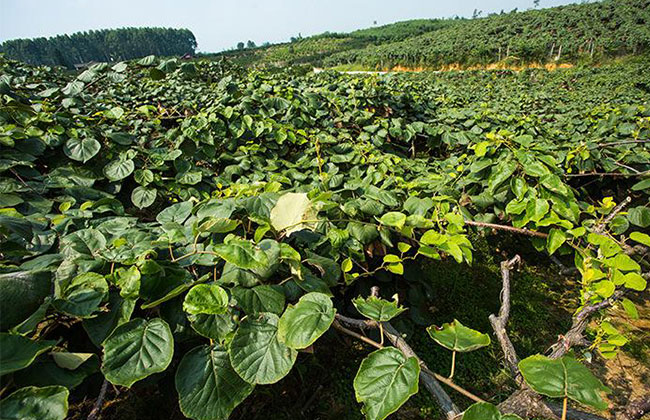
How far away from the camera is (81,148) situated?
6.23 feet

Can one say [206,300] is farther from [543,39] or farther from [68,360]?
[543,39]

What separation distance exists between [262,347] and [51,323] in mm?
572

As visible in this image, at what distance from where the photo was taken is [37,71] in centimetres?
421

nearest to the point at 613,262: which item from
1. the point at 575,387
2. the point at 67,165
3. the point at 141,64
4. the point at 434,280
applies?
the point at 575,387

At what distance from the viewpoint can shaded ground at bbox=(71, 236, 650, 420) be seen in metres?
1.48

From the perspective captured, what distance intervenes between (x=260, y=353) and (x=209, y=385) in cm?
13

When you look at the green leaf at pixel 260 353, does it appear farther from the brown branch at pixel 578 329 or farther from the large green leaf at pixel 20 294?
the brown branch at pixel 578 329

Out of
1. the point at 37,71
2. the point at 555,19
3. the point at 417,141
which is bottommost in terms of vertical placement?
the point at 417,141

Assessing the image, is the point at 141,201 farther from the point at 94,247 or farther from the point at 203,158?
the point at 94,247

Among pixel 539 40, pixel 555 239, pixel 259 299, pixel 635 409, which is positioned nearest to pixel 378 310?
pixel 259 299

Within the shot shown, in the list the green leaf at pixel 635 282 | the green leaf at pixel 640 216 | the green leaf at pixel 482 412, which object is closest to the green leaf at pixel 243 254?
the green leaf at pixel 482 412

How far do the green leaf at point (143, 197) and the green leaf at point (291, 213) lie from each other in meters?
1.26

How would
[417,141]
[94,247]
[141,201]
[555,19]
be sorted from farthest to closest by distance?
[555,19], [417,141], [141,201], [94,247]

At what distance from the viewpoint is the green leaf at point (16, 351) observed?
0.51m
